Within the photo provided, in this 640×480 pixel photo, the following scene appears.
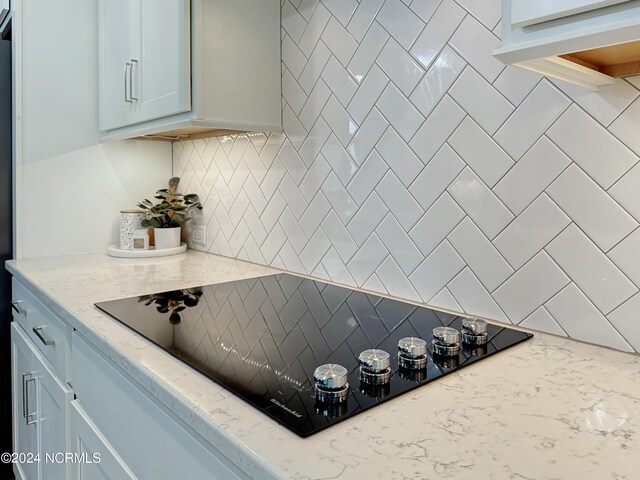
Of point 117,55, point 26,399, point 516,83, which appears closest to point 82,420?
point 26,399

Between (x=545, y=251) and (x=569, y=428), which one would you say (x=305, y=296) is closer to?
Answer: (x=545, y=251)

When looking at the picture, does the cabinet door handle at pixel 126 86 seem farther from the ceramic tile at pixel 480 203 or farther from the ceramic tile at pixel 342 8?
the ceramic tile at pixel 480 203

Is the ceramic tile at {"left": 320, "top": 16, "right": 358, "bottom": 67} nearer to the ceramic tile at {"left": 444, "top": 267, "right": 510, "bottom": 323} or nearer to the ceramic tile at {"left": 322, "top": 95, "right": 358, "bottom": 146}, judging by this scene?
the ceramic tile at {"left": 322, "top": 95, "right": 358, "bottom": 146}

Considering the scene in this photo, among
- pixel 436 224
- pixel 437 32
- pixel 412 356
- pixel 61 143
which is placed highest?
pixel 437 32

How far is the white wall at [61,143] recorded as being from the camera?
1.85m

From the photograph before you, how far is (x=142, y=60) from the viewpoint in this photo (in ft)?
5.32

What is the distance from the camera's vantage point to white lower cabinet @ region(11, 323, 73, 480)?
4.02 ft

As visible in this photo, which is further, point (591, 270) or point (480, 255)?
point (480, 255)

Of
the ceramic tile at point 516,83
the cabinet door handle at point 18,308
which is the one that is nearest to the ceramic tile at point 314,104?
the ceramic tile at point 516,83

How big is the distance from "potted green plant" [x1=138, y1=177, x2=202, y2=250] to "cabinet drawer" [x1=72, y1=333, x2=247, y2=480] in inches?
35.1

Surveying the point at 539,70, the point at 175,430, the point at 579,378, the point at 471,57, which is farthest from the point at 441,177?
the point at 175,430

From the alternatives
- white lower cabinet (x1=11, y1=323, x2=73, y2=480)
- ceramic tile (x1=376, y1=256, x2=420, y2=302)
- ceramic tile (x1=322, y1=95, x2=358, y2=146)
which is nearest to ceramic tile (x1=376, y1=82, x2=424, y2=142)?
ceramic tile (x1=322, y1=95, x2=358, y2=146)

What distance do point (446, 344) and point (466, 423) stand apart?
23 centimetres

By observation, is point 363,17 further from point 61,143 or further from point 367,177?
point 61,143
